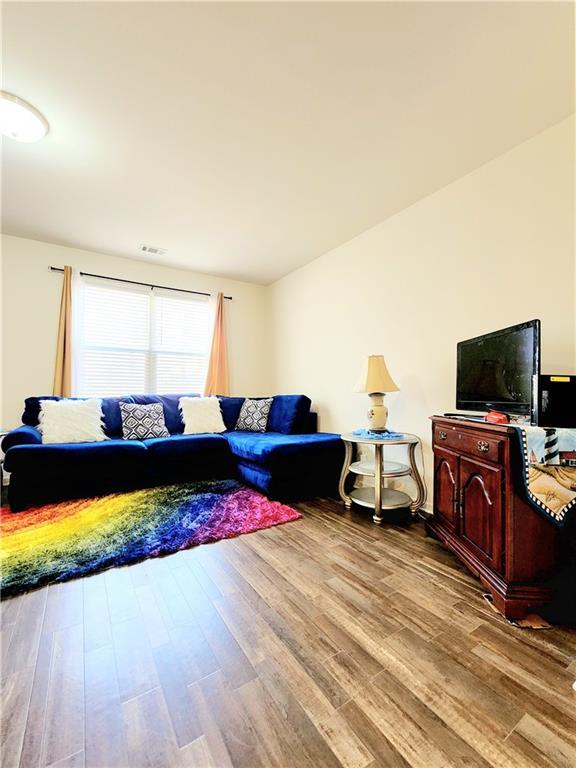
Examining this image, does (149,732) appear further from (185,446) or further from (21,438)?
(21,438)

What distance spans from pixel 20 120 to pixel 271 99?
4.81 ft

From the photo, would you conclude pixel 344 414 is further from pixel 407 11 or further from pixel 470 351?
pixel 407 11

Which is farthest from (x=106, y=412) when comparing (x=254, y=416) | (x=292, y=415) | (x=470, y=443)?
(x=470, y=443)

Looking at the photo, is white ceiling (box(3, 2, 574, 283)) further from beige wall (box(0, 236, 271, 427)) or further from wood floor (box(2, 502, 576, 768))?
wood floor (box(2, 502, 576, 768))

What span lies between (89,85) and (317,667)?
2870 millimetres

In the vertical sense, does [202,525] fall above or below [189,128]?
below

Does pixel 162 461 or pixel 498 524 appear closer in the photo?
pixel 498 524

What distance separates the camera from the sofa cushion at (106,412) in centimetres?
317

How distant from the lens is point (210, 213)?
2953 mm

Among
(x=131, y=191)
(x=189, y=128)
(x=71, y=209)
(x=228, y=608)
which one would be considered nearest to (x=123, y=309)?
(x=71, y=209)

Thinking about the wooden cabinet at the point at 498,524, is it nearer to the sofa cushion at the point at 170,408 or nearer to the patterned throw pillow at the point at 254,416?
the patterned throw pillow at the point at 254,416

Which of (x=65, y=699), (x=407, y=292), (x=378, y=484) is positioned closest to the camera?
(x=65, y=699)

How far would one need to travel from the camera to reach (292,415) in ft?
12.0

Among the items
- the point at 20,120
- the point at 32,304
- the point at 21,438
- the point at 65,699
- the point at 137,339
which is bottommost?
the point at 65,699
